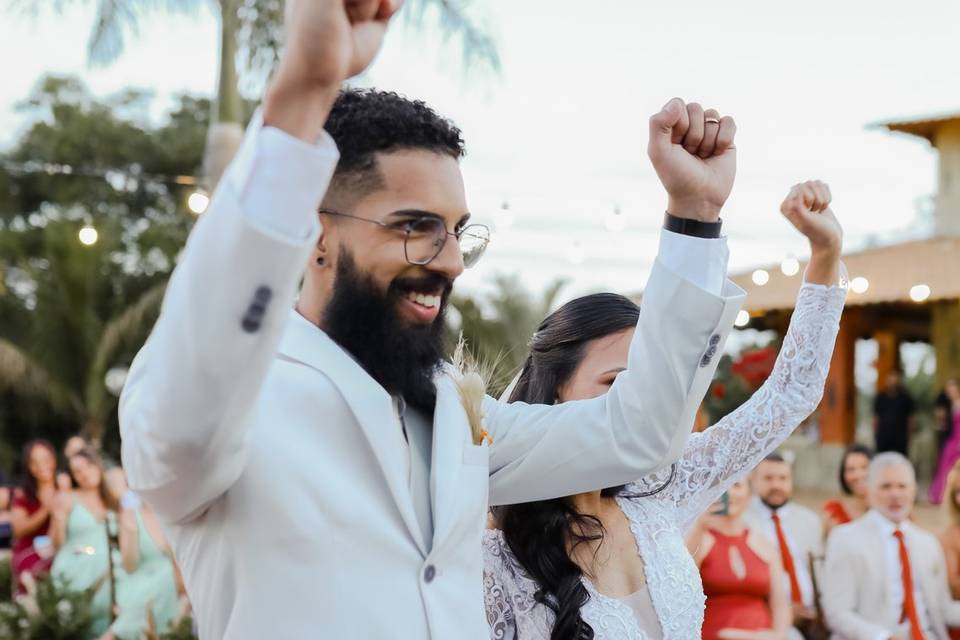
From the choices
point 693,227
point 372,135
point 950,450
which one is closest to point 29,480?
point 372,135

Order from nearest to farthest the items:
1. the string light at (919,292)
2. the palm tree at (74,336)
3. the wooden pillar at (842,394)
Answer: the string light at (919,292)
the palm tree at (74,336)
the wooden pillar at (842,394)

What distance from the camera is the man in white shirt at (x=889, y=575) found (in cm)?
568

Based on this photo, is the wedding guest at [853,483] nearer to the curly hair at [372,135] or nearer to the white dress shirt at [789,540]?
the white dress shirt at [789,540]

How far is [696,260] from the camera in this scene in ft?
6.35

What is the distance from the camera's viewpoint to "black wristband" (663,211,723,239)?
194cm

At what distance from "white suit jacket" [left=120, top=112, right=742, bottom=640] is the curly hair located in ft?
0.76

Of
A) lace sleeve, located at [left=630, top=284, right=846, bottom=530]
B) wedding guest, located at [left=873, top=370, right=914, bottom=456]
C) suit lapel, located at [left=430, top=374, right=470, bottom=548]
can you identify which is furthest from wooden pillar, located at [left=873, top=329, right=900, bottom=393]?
suit lapel, located at [left=430, top=374, right=470, bottom=548]

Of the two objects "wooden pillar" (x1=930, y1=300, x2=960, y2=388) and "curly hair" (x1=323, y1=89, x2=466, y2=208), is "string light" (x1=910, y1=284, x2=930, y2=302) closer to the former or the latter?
"wooden pillar" (x1=930, y1=300, x2=960, y2=388)

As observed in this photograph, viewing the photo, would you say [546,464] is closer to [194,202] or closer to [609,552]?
[609,552]

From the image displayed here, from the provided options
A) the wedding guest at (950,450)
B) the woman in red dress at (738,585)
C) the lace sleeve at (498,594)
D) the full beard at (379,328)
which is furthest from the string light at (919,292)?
the full beard at (379,328)

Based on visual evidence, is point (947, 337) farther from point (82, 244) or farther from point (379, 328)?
point (379, 328)

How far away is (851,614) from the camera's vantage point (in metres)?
5.64

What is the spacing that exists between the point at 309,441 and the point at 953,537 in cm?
531

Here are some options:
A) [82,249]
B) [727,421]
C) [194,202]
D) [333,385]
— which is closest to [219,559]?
[333,385]
